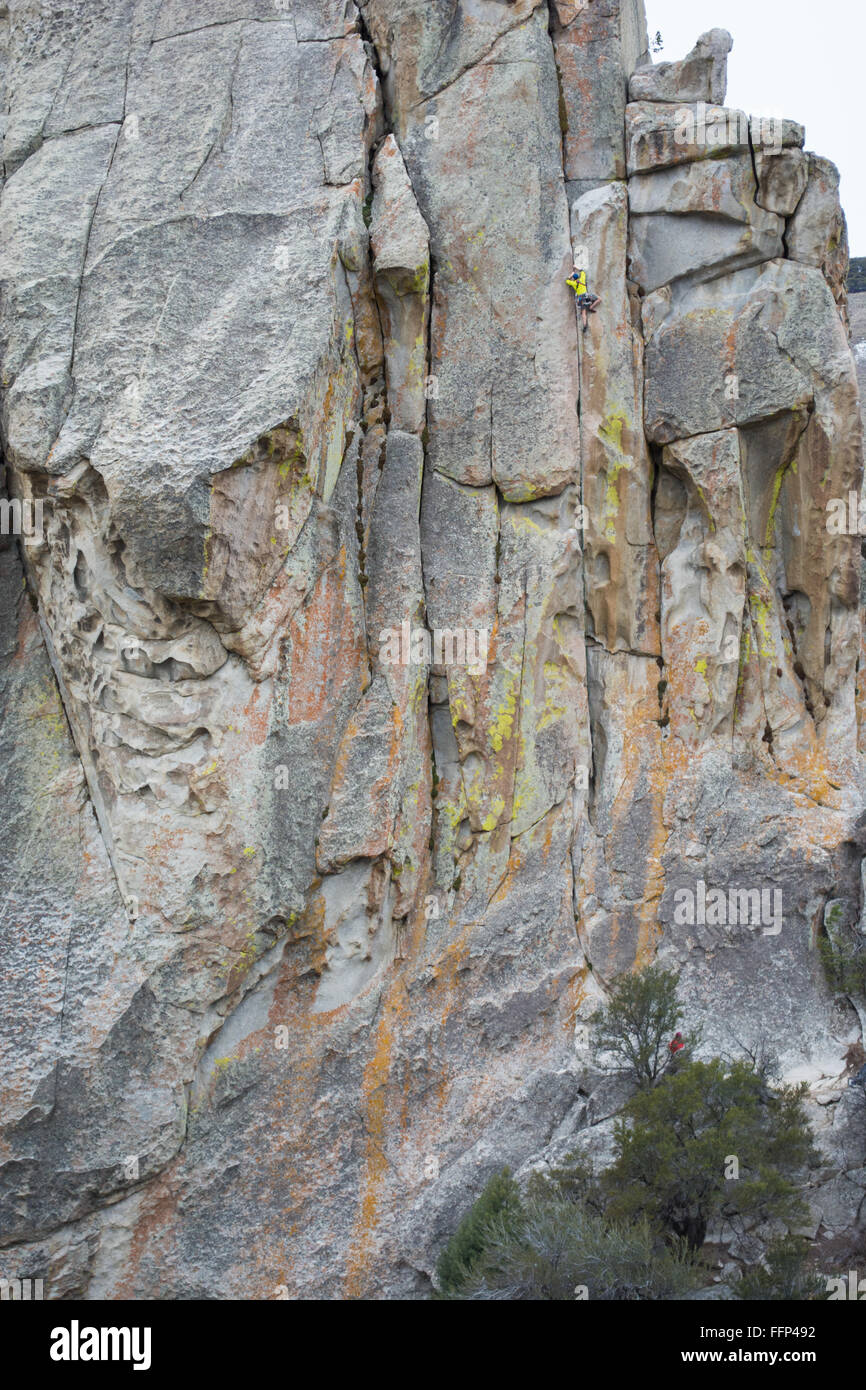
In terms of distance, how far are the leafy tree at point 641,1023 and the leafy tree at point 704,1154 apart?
0.51 m

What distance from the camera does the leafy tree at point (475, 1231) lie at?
1206 cm

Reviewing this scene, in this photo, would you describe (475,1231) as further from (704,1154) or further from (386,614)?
(386,614)

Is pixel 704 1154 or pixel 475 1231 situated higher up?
pixel 704 1154

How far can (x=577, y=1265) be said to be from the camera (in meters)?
11.0

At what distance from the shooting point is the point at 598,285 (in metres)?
15.0

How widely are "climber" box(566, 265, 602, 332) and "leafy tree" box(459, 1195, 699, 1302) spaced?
9723 millimetres

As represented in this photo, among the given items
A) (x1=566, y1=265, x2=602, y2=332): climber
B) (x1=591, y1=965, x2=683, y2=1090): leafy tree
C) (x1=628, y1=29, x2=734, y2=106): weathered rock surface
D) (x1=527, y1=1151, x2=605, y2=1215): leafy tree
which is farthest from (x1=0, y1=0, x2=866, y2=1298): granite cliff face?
(x1=527, y1=1151, x2=605, y2=1215): leafy tree

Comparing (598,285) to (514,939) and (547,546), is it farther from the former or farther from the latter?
(514,939)

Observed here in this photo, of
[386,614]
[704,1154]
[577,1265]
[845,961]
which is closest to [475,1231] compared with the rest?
[577,1265]

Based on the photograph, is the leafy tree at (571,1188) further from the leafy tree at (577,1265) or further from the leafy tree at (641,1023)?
the leafy tree at (641,1023)

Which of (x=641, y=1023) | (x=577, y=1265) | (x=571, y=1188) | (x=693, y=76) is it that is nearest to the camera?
(x=577, y=1265)

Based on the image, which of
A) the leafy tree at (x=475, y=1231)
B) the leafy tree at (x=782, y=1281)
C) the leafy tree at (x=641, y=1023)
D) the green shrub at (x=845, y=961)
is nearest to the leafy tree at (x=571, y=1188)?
the leafy tree at (x=475, y=1231)

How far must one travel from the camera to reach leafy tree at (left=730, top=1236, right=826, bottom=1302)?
10.9 meters

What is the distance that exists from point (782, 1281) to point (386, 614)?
25.0ft
